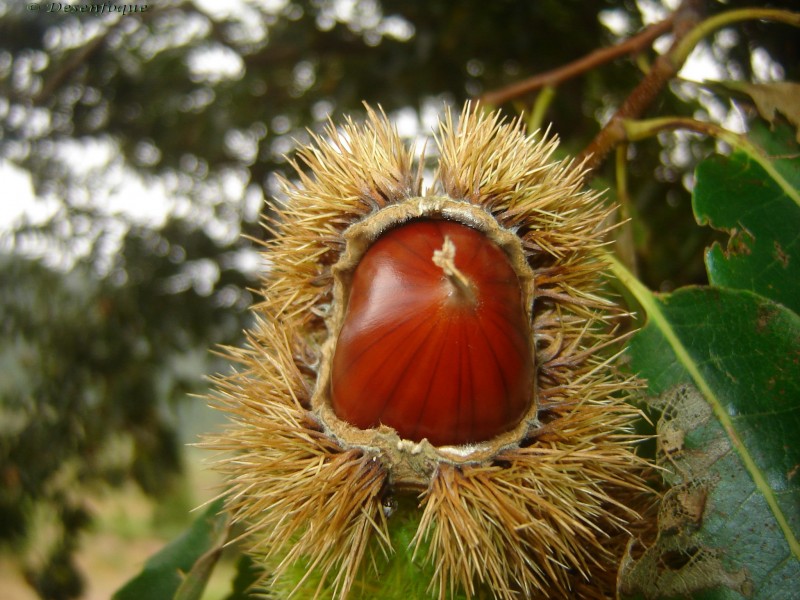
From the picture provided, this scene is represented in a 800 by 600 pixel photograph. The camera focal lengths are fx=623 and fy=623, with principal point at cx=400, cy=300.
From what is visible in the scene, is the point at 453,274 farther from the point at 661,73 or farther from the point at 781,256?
the point at 661,73

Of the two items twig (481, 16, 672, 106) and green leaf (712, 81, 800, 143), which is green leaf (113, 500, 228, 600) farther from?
green leaf (712, 81, 800, 143)

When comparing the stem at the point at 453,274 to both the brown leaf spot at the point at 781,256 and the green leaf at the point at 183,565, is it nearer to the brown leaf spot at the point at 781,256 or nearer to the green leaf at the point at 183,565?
the brown leaf spot at the point at 781,256

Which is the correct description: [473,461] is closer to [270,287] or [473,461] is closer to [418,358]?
[418,358]

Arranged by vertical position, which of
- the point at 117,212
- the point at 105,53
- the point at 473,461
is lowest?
the point at 473,461

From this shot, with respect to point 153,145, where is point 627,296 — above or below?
below

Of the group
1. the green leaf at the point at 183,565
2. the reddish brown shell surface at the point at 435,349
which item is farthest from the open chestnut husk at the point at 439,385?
the green leaf at the point at 183,565

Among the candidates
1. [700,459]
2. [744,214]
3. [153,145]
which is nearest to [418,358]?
[700,459]

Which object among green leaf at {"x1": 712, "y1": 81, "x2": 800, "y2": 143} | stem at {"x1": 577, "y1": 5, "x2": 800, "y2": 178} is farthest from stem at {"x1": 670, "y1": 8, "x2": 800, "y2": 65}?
green leaf at {"x1": 712, "y1": 81, "x2": 800, "y2": 143}
